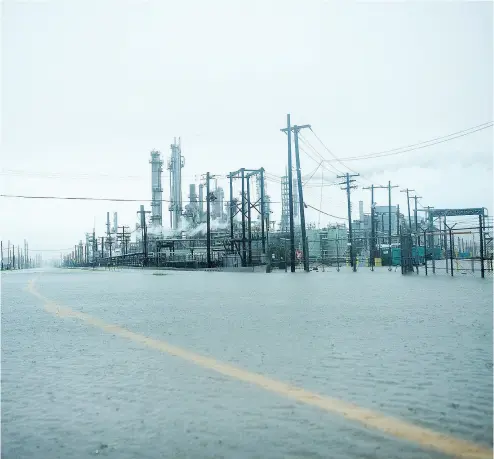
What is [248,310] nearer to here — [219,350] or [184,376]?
[219,350]

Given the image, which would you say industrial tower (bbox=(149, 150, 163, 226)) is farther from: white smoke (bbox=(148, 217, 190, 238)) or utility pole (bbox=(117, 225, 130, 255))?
utility pole (bbox=(117, 225, 130, 255))

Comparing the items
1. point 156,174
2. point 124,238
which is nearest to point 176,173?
point 156,174

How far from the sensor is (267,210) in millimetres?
78000

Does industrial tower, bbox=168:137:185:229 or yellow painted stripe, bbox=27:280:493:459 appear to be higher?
industrial tower, bbox=168:137:185:229

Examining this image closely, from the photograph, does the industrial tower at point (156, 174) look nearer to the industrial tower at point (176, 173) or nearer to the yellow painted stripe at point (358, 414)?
the industrial tower at point (176, 173)

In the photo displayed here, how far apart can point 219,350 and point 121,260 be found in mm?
97374

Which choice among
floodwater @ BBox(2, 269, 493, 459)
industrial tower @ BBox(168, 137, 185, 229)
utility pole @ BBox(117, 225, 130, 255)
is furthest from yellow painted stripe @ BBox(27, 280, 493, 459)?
utility pole @ BBox(117, 225, 130, 255)

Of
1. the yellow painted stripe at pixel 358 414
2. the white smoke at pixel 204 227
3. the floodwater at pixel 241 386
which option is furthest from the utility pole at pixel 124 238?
the yellow painted stripe at pixel 358 414

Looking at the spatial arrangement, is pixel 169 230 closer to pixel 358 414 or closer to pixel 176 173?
pixel 176 173

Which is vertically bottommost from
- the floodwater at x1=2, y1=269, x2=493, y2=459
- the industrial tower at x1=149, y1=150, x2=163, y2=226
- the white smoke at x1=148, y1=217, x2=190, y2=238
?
the floodwater at x1=2, y1=269, x2=493, y2=459

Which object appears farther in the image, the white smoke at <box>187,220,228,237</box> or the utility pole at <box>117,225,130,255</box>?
the utility pole at <box>117,225,130,255</box>

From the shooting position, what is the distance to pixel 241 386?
352 cm

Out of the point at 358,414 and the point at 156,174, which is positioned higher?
the point at 156,174

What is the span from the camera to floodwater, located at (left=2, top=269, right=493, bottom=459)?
2.45 meters
